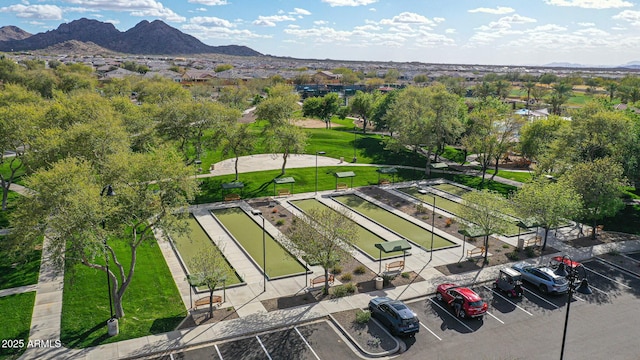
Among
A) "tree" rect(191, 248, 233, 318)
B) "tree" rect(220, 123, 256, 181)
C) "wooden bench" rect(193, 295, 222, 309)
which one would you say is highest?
"tree" rect(220, 123, 256, 181)

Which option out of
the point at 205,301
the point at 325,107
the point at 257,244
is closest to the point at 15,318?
the point at 205,301

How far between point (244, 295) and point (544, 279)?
19.5 m

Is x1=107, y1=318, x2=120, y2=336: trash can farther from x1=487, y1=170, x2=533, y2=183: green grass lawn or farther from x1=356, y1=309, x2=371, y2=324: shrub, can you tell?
x1=487, y1=170, x2=533, y2=183: green grass lawn

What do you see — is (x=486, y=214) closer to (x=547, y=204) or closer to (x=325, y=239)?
(x=547, y=204)

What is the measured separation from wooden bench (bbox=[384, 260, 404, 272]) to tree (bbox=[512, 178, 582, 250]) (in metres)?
10.4

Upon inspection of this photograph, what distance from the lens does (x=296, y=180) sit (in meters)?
55.5

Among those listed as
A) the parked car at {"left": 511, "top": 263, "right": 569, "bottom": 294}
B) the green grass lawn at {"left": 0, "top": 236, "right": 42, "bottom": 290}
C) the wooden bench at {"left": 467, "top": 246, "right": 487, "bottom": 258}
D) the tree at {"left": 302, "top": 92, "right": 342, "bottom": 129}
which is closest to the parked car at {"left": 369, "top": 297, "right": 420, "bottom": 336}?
the parked car at {"left": 511, "top": 263, "right": 569, "bottom": 294}

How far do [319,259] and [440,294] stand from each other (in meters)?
8.07

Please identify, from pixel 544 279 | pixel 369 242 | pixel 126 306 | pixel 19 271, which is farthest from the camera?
pixel 369 242

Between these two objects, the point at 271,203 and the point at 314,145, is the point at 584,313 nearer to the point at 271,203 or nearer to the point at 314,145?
the point at 271,203

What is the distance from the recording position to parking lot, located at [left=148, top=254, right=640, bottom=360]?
23.4 meters

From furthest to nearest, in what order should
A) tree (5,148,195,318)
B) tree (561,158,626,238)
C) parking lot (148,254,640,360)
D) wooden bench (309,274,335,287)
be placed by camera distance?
tree (561,158,626,238) < wooden bench (309,274,335,287) < parking lot (148,254,640,360) < tree (5,148,195,318)

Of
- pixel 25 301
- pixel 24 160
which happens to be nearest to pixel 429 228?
pixel 25 301

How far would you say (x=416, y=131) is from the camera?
60.3m
